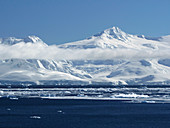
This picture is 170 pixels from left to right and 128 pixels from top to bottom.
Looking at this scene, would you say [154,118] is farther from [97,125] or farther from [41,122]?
[41,122]

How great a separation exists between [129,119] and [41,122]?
1388cm

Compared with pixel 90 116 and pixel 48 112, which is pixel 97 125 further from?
pixel 48 112

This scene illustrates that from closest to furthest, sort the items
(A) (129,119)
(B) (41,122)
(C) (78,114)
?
(B) (41,122)
(A) (129,119)
(C) (78,114)

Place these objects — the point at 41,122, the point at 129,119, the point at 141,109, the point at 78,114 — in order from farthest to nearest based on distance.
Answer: the point at 141,109, the point at 78,114, the point at 129,119, the point at 41,122

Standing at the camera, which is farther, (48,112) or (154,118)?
(48,112)

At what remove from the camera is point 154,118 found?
2977 inches

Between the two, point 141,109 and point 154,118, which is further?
point 141,109

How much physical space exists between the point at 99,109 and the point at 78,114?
953cm

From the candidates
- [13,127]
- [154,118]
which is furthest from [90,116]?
[13,127]

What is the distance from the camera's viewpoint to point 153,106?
3767 inches

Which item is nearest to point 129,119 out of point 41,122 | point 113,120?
point 113,120

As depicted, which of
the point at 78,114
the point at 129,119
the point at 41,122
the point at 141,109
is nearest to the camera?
the point at 41,122

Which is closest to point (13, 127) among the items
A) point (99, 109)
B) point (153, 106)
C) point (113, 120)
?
point (113, 120)

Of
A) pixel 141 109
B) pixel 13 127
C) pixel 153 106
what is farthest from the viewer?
pixel 153 106
